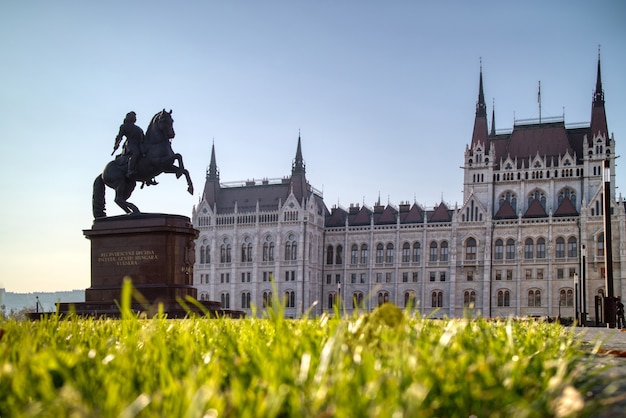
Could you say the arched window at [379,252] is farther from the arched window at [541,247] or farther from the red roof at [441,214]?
the arched window at [541,247]

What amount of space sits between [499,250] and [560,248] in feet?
21.8

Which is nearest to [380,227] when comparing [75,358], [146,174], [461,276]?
[461,276]

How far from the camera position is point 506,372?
3.41m

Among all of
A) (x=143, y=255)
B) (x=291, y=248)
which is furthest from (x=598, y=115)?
(x=143, y=255)

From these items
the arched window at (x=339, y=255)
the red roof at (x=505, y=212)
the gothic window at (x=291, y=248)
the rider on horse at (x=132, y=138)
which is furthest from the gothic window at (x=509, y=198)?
the rider on horse at (x=132, y=138)

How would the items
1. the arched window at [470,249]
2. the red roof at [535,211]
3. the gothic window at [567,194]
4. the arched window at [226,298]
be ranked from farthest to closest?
the arched window at [226,298] → the arched window at [470,249] → the gothic window at [567,194] → the red roof at [535,211]

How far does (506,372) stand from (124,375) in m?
1.78

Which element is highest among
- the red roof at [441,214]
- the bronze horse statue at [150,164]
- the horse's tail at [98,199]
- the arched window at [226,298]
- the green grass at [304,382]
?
the red roof at [441,214]

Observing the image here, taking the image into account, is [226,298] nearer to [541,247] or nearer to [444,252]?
[444,252]

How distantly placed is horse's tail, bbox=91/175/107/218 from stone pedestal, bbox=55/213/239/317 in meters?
1.83

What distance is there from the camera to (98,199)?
24297 millimetres

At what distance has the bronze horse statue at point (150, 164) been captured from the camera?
77.0 ft

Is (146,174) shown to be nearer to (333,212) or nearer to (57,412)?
(57,412)

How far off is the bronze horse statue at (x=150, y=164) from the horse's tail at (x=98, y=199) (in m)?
0.16
